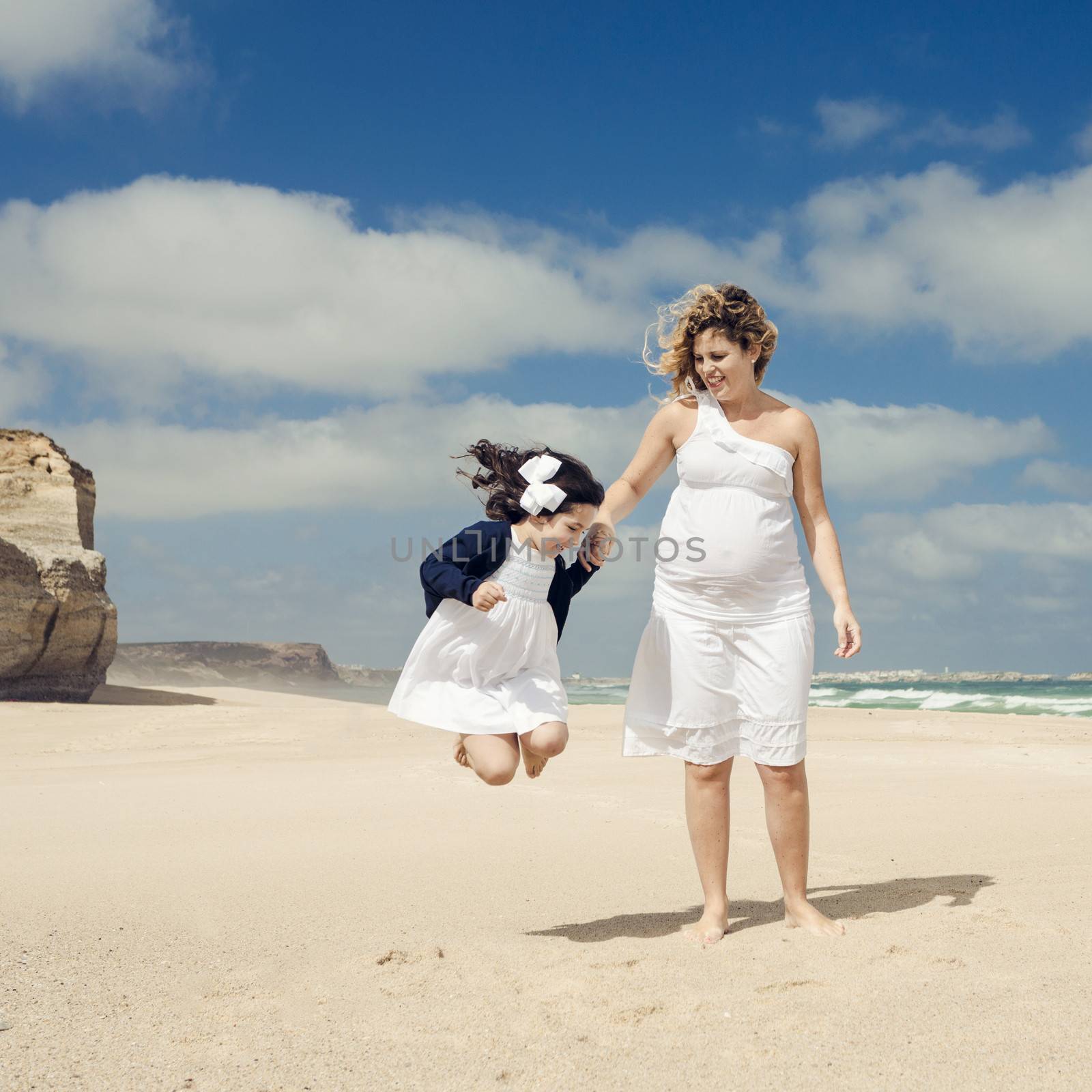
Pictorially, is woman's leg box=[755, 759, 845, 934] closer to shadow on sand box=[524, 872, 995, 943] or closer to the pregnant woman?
the pregnant woman

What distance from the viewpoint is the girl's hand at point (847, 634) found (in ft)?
12.6

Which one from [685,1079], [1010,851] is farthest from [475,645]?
[1010,851]

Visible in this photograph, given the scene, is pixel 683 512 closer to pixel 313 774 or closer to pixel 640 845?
pixel 640 845

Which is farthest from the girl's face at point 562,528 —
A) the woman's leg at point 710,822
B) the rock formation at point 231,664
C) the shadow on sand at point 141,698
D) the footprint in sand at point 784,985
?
Answer: the rock formation at point 231,664

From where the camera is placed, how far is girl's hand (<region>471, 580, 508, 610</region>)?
3773mm

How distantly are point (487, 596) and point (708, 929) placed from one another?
1457 mm

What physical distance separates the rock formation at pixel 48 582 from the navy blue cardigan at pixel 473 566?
13.9 m

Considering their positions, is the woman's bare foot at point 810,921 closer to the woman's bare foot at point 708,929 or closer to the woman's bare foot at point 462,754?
the woman's bare foot at point 708,929

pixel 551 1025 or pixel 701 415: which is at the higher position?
pixel 701 415

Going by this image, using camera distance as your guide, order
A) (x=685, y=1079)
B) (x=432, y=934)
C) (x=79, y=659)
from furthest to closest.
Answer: (x=79, y=659) → (x=432, y=934) → (x=685, y=1079)

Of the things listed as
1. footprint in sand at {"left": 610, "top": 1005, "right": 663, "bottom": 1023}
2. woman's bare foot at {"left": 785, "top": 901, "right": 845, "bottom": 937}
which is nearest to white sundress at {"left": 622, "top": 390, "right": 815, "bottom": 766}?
woman's bare foot at {"left": 785, "top": 901, "right": 845, "bottom": 937}

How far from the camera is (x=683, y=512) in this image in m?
3.87

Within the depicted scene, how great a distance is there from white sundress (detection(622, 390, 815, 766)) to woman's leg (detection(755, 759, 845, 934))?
9 centimetres

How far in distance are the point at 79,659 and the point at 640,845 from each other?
47.4 ft
